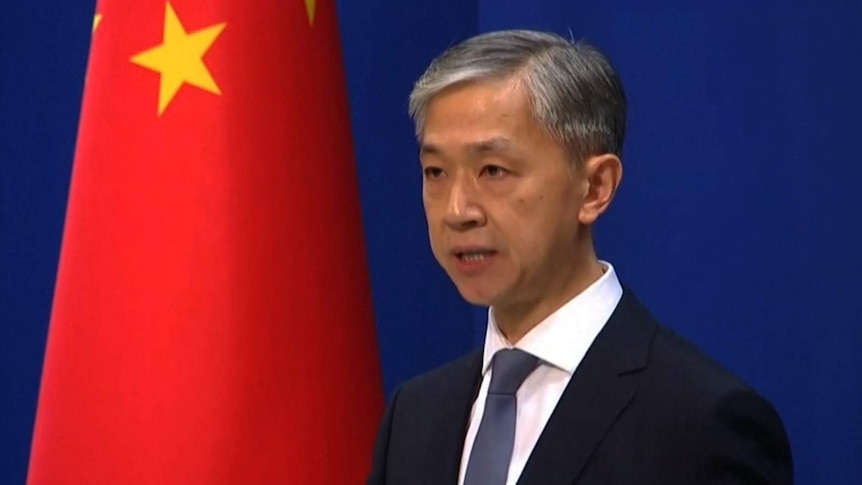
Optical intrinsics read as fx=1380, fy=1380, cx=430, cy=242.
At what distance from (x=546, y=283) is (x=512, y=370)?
8cm

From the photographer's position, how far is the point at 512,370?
49.3 inches

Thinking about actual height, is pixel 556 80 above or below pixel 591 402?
above

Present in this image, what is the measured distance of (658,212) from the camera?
2055 mm

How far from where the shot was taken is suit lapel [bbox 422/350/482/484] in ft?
4.21

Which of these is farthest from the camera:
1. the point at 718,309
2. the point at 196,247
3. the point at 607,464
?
the point at 718,309

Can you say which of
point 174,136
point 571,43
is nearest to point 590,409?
point 571,43

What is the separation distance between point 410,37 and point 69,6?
63 cm

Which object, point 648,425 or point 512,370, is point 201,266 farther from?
point 648,425

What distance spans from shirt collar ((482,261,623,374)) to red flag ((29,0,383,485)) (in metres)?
0.59

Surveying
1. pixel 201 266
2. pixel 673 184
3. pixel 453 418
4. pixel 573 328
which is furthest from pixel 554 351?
pixel 673 184

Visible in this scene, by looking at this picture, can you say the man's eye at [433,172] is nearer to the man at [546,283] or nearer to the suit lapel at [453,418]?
the man at [546,283]

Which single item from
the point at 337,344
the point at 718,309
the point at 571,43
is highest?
the point at 571,43

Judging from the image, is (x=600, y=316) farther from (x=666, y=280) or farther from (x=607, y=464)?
(x=666, y=280)

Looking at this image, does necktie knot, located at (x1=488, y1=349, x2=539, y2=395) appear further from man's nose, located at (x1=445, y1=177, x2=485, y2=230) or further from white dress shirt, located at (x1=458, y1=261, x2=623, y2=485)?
man's nose, located at (x1=445, y1=177, x2=485, y2=230)
